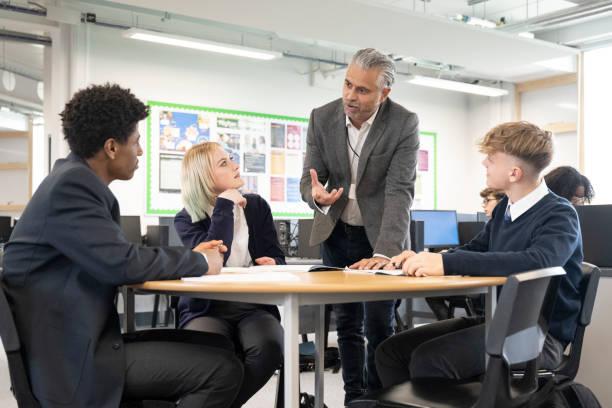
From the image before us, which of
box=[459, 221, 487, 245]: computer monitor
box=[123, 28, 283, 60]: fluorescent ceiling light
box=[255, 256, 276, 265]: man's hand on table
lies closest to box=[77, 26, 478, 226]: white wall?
box=[123, 28, 283, 60]: fluorescent ceiling light

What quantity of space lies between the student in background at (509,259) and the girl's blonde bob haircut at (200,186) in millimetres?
807

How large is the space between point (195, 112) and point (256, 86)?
3.09 ft

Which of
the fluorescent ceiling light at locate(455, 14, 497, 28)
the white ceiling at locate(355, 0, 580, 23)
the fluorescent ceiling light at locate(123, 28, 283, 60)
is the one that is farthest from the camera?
the white ceiling at locate(355, 0, 580, 23)

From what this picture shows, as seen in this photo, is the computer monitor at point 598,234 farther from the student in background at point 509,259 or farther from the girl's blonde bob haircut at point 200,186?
the girl's blonde bob haircut at point 200,186

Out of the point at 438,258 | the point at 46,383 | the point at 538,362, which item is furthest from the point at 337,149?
the point at 46,383

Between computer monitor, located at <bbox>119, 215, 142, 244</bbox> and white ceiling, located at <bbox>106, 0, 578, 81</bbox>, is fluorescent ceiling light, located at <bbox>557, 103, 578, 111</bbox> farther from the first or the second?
computer monitor, located at <bbox>119, 215, 142, 244</bbox>

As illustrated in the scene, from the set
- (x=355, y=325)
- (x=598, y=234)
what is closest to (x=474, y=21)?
(x=598, y=234)

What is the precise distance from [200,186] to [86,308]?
3.30 ft

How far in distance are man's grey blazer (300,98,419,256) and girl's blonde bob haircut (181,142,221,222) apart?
1.12 feet

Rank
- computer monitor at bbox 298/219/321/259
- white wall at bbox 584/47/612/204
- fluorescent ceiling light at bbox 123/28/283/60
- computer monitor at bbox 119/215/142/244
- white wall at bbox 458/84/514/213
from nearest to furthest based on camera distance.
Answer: computer monitor at bbox 298/219/321/259 → computer monitor at bbox 119/215/142/244 → fluorescent ceiling light at bbox 123/28/283/60 → white wall at bbox 584/47/612/204 → white wall at bbox 458/84/514/213

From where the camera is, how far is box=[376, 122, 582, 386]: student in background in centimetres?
177

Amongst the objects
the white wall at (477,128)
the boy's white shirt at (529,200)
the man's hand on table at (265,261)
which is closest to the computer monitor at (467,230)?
the white wall at (477,128)

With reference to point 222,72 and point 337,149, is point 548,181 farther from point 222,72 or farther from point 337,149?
point 222,72

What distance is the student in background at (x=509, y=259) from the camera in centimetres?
177
